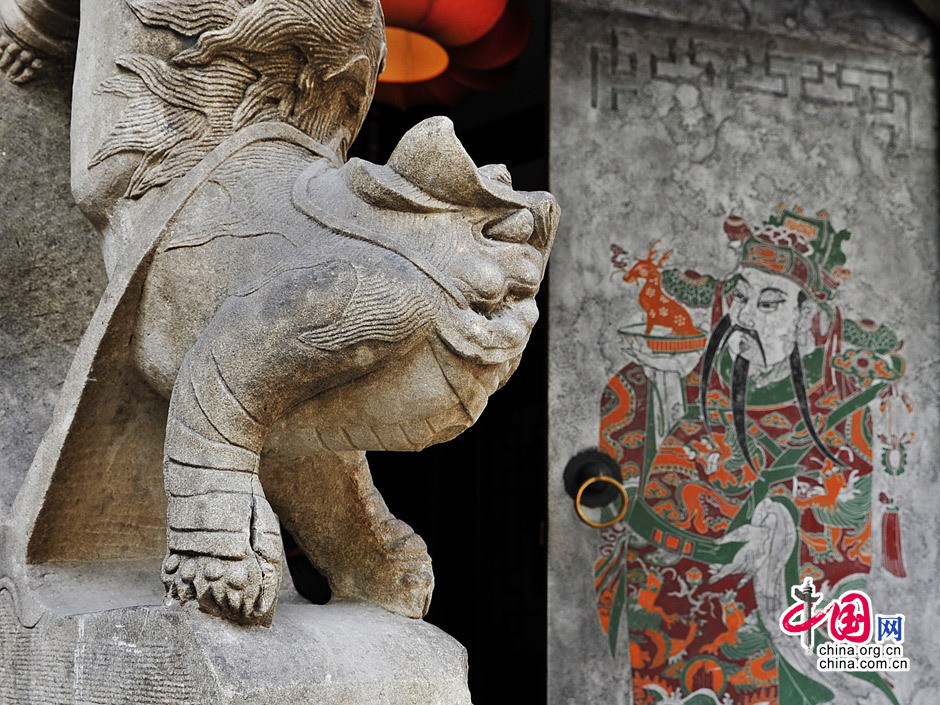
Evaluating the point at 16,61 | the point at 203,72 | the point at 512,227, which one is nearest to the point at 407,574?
the point at 512,227

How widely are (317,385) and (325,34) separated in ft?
1.18

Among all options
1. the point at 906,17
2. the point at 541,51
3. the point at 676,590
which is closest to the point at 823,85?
the point at 906,17

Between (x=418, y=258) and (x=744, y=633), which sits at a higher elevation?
(x=418, y=258)

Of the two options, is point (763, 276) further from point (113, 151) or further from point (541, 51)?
point (113, 151)

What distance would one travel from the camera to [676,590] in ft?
8.42

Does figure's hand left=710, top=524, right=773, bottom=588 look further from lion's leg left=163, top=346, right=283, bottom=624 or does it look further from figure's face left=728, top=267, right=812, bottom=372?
lion's leg left=163, top=346, right=283, bottom=624

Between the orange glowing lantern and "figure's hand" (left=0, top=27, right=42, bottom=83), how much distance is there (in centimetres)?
122

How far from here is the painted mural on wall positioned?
2559 mm

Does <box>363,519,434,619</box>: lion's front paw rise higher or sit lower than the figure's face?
lower

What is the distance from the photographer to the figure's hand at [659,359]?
264 centimetres

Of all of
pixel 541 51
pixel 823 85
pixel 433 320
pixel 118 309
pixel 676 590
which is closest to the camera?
pixel 433 320

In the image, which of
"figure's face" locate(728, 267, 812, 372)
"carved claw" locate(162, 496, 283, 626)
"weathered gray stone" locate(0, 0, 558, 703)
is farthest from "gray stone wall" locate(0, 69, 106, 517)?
"figure's face" locate(728, 267, 812, 372)

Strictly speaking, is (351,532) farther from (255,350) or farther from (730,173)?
(730,173)

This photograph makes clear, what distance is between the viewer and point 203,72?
3.85ft
